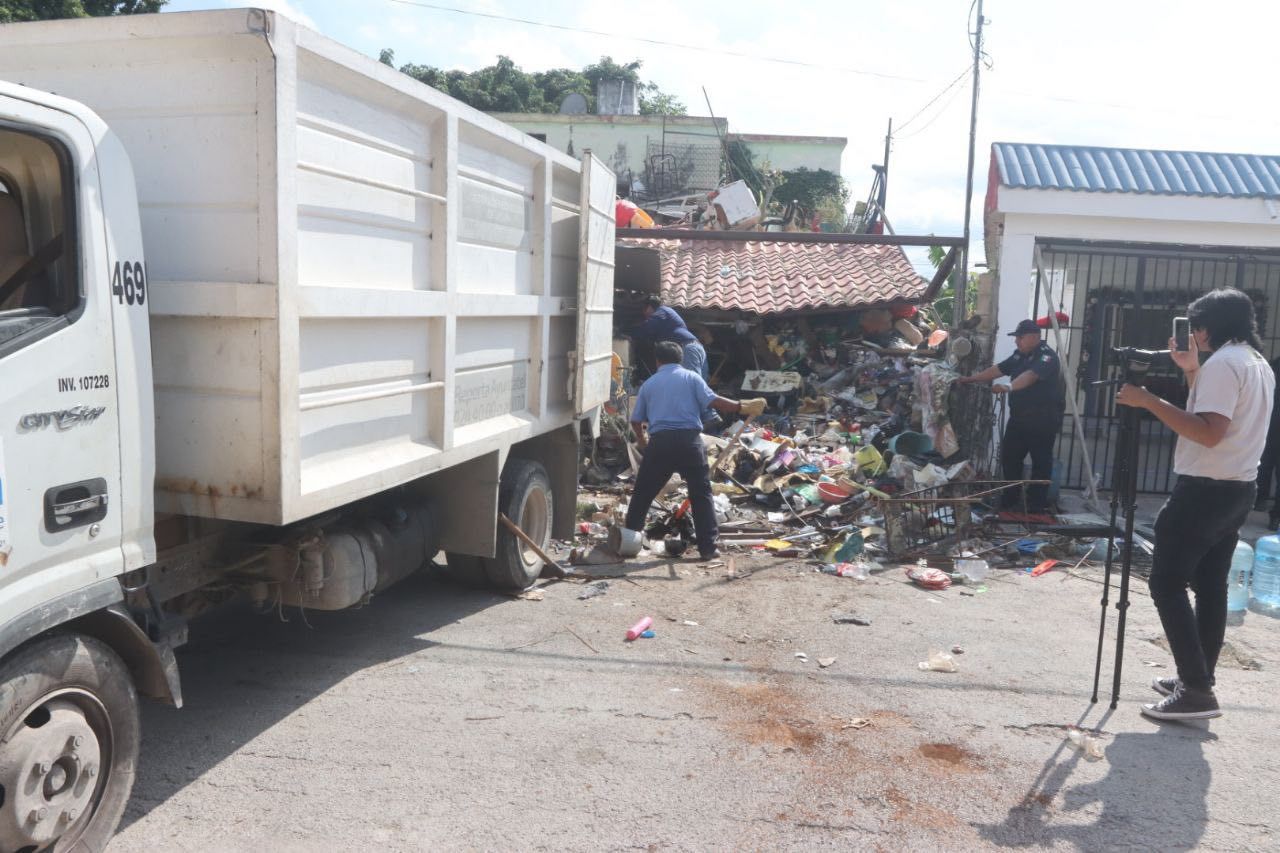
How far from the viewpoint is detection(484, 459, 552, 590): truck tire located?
19.7ft

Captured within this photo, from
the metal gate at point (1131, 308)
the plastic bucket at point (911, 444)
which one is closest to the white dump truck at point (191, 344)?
the plastic bucket at point (911, 444)

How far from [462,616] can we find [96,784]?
2.87 m

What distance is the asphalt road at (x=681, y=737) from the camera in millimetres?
3455

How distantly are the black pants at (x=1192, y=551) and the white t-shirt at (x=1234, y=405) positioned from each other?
7cm

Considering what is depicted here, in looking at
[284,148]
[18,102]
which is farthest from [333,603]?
[18,102]

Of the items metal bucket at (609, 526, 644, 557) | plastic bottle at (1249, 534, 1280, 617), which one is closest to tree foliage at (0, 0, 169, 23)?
metal bucket at (609, 526, 644, 557)

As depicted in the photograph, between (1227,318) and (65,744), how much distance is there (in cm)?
468

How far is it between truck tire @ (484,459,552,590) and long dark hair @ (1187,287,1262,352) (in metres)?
3.73

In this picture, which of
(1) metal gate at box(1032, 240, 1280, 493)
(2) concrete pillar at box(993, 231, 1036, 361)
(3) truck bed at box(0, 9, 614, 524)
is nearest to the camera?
(3) truck bed at box(0, 9, 614, 524)

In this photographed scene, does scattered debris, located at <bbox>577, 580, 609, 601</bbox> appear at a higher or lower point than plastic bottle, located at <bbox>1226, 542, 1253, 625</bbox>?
lower

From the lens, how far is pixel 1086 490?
9.64 metres

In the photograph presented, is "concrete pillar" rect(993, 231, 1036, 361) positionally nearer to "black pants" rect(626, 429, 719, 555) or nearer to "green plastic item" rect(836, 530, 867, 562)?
"green plastic item" rect(836, 530, 867, 562)

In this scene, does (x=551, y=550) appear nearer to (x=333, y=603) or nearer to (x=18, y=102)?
(x=333, y=603)

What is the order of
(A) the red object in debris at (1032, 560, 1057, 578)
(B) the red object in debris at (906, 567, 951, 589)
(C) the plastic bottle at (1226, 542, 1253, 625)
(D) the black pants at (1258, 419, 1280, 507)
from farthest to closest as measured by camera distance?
(D) the black pants at (1258, 419, 1280, 507) < (A) the red object in debris at (1032, 560, 1057, 578) < (B) the red object in debris at (906, 567, 951, 589) < (C) the plastic bottle at (1226, 542, 1253, 625)
